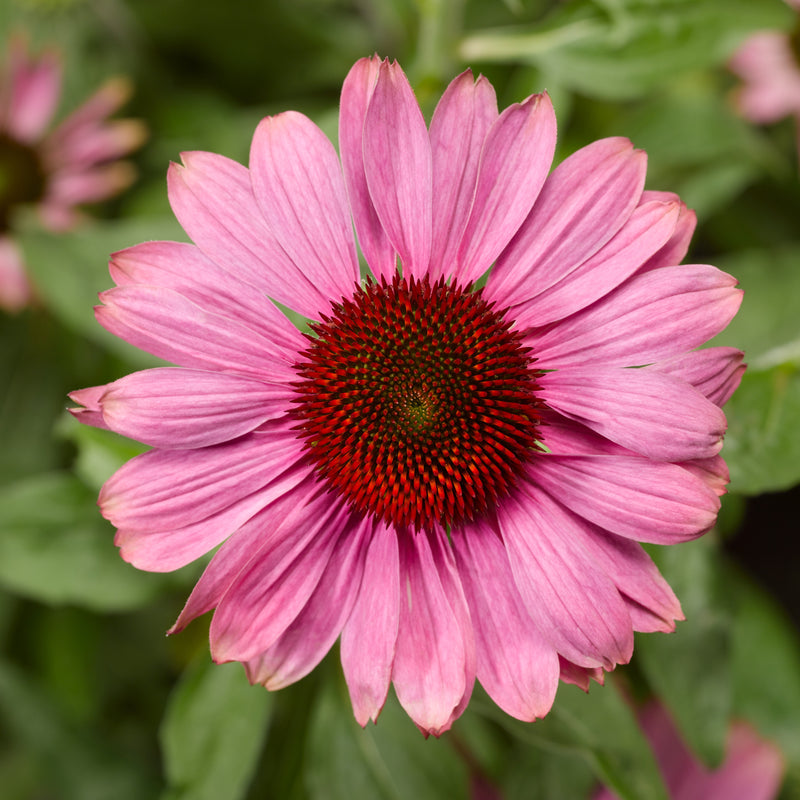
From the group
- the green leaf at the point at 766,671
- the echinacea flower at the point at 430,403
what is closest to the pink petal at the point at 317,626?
the echinacea flower at the point at 430,403

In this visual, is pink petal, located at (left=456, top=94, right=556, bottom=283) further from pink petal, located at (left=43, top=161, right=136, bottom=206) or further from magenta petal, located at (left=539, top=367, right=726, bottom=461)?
pink petal, located at (left=43, top=161, right=136, bottom=206)

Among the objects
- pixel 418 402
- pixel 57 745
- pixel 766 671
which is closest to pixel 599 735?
pixel 418 402

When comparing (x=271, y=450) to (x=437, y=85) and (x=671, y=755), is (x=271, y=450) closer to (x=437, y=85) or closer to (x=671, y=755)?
(x=437, y=85)

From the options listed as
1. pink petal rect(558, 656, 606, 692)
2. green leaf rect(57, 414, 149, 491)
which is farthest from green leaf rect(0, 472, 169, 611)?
pink petal rect(558, 656, 606, 692)

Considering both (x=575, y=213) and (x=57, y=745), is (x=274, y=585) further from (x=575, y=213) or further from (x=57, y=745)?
(x=57, y=745)

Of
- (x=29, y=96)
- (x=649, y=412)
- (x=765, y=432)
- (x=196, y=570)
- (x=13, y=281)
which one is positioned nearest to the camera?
(x=649, y=412)

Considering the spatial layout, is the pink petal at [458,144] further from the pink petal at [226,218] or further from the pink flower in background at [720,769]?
the pink flower in background at [720,769]

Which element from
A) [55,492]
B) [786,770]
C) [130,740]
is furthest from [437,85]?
[130,740]

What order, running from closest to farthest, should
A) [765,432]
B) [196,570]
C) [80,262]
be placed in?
[765,432] < [196,570] < [80,262]
